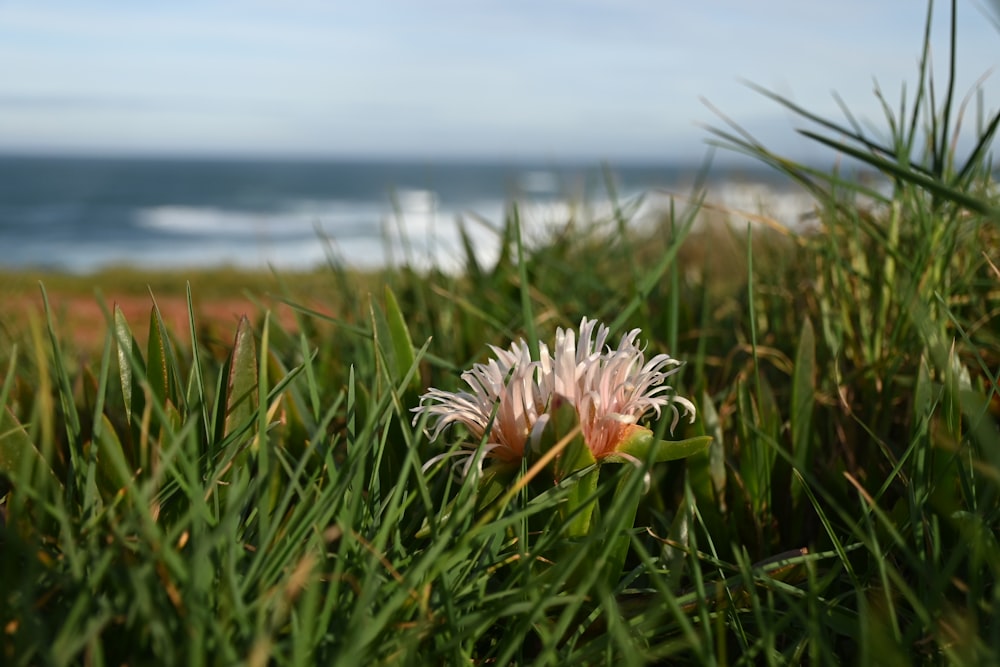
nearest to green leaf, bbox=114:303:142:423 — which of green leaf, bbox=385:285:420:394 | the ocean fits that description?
green leaf, bbox=385:285:420:394

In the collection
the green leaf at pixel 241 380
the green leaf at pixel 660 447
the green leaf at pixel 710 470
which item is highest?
the green leaf at pixel 241 380

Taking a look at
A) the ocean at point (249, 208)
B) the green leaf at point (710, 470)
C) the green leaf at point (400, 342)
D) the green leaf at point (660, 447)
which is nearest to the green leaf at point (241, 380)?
the green leaf at point (400, 342)

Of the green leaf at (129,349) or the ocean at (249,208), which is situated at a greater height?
the green leaf at (129,349)

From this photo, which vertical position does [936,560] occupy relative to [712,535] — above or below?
above

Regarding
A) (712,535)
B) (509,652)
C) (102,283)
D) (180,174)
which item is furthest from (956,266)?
(180,174)

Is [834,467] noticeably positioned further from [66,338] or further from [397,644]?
[66,338]

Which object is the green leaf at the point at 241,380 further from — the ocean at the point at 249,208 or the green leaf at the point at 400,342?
the ocean at the point at 249,208
